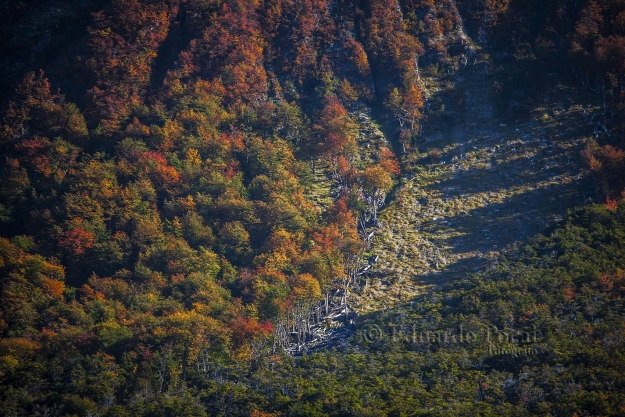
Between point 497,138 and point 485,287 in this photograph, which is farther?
point 497,138

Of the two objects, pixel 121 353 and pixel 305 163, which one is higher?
pixel 305 163

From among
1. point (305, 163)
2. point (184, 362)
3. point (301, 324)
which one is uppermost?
point (305, 163)

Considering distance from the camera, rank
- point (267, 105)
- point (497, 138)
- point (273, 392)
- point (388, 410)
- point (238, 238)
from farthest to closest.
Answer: point (267, 105) → point (497, 138) → point (238, 238) → point (273, 392) → point (388, 410)

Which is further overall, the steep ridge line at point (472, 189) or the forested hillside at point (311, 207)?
the steep ridge line at point (472, 189)

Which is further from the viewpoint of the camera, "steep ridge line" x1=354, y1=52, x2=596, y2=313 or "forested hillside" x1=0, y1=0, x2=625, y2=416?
"steep ridge line" x1=354, y1=52, x2=596, y2=313

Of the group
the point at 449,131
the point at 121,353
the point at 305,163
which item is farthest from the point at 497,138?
the point at 121,353

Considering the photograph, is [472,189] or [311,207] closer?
[472,189]

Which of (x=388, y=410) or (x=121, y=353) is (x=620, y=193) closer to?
(x=388, y=410)

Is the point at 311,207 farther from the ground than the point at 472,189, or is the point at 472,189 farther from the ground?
the point at 472,189
